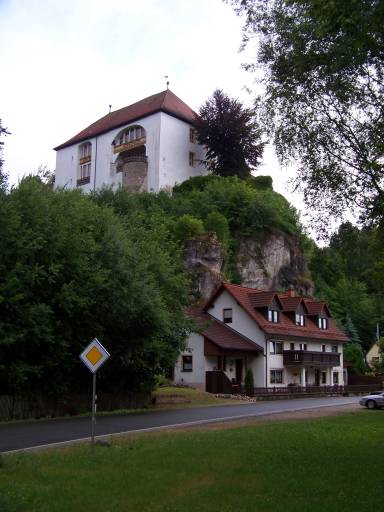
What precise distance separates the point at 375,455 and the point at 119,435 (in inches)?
297

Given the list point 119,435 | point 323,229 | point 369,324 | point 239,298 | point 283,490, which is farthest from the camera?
point 369,324

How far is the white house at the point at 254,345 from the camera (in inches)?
1873

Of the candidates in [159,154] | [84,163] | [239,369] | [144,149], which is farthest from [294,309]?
[84,163]

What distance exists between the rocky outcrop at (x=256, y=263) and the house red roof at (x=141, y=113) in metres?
18.8

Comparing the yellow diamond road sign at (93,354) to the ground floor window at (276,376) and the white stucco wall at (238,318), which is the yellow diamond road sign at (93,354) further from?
the ground floor window at (276,376)

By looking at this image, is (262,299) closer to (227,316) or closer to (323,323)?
(227,316)

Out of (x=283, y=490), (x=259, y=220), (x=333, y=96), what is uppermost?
(x=259, y=220)

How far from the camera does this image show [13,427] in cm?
2058

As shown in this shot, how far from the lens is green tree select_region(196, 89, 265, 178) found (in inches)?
2768

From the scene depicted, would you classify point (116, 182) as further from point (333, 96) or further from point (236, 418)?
point (333, 96)

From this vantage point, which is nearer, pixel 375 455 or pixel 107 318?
pixel 375 455

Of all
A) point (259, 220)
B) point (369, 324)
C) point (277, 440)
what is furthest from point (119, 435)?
point (369, 324)

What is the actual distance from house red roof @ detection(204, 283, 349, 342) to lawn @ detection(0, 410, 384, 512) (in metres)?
35.8

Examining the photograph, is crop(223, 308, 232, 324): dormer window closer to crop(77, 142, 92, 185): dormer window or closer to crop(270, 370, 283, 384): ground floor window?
crop(270, 370, 283, 384): ground floor window
